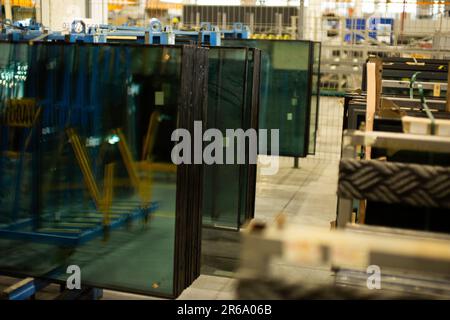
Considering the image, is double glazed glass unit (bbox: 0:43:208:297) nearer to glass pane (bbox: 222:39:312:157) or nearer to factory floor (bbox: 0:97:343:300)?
factory floor (bbox: 0:97:343:300)

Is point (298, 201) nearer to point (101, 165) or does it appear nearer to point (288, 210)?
point (288, 210)

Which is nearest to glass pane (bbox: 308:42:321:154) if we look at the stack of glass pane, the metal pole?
the stack of glass pane

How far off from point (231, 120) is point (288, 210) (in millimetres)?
1768

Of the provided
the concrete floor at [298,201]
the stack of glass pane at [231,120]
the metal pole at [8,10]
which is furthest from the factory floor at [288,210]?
the metal pole at [8,10]

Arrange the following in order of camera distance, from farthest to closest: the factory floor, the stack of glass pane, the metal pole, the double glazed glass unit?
the metal pole
the stack of glass pane
the factory floor
the double glazed glass unit

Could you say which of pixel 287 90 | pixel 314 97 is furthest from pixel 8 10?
pixel 314 97

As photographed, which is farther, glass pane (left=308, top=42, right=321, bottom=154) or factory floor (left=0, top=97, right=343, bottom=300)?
glass pane (left=308, top=42, right=321, bottom=154)

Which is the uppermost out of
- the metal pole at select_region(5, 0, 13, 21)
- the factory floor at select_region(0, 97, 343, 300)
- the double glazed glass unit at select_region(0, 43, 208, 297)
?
the metal pole at select_region(5, 0, 13, 21)

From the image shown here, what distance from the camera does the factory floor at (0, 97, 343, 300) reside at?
4.64 meters

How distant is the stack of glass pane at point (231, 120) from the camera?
18.9 feet

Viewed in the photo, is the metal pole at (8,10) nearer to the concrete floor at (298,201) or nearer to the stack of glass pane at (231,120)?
the concrete floor at (298,201)

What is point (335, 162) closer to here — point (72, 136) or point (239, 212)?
point (239, 212)
